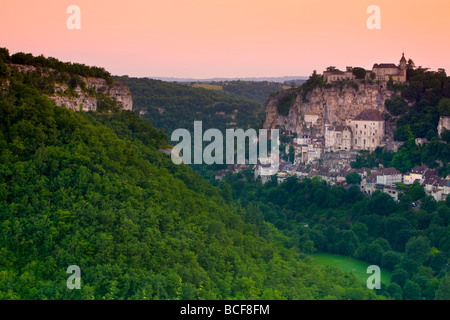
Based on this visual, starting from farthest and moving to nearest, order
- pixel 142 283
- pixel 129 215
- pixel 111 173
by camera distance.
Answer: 1. pixel 111 173
2. pixel 129 215
3. pixel 142 283

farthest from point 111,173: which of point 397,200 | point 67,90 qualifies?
point 397,200

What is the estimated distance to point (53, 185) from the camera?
21.6 meters

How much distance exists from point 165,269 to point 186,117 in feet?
178

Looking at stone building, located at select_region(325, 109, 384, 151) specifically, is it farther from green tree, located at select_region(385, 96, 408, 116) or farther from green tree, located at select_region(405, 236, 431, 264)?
green tree, located at select_region(405, 236, 431, 264)

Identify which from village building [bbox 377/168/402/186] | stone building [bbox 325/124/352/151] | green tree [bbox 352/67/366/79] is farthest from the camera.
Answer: green tree [bbox 352/67/366/79]

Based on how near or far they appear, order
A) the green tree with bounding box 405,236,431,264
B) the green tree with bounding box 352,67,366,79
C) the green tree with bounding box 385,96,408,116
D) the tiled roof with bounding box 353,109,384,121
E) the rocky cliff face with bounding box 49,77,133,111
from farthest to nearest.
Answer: the green tree with bounding box 352,67,366,79
the tiled roof with bounding box 353,109,384,121
the green tree with bounding box 385,96,408,116
the green tree with bounding box 405,236,431,264
the rocky cliff face with bounding box 49,77,133,111

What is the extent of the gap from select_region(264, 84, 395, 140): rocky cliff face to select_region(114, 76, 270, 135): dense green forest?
11560 mm

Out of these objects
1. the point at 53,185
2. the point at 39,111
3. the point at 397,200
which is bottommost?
the point at 397,200

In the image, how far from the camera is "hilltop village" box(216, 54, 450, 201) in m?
44.4

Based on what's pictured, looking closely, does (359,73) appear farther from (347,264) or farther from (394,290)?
(394,290)

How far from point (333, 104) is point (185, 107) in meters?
25.4

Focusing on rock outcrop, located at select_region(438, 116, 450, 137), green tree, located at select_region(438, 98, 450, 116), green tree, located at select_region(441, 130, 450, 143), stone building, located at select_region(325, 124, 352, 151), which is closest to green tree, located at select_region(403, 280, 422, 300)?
green tree, located at select_region(441, 130, 450, 143)

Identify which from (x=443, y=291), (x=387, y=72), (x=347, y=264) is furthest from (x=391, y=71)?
(x=443, y=291)

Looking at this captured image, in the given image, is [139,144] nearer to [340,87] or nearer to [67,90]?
[67,90]
